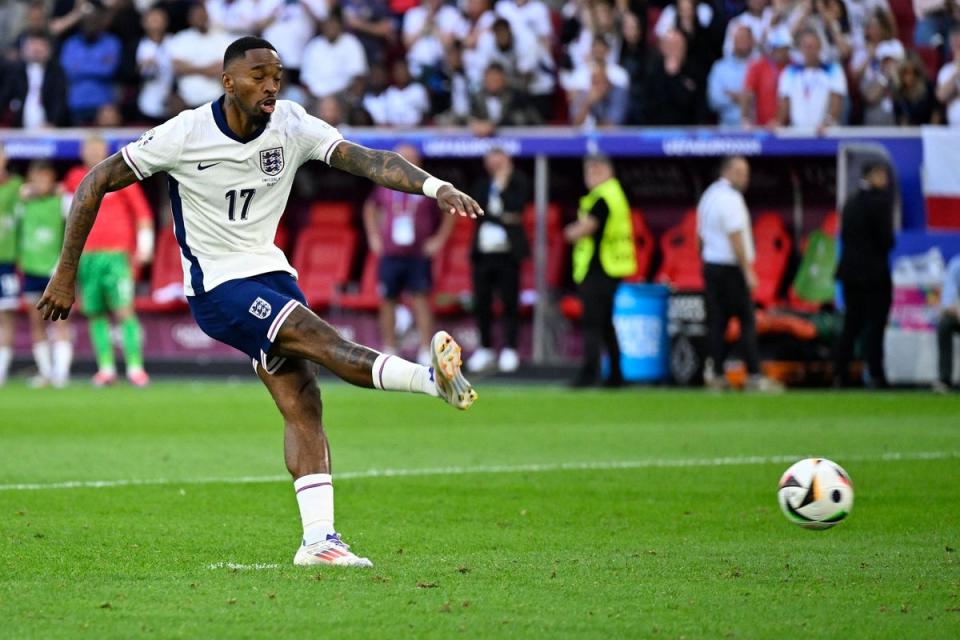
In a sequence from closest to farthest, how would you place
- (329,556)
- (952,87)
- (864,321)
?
(329,556) → (864,321) → (952,87)

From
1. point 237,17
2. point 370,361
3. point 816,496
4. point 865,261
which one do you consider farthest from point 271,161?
point 237,17

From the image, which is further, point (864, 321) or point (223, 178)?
point (864, 321)

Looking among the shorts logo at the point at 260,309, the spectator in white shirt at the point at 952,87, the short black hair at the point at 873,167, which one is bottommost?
the shorts logo at the point at 260,309

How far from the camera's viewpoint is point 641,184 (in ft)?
76.3

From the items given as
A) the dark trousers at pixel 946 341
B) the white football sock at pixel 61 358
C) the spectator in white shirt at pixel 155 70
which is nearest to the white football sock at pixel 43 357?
the white football sock at pixel 61 358

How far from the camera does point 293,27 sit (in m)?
23.3

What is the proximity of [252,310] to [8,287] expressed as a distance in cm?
1415

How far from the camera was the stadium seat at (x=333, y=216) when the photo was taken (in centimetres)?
2464

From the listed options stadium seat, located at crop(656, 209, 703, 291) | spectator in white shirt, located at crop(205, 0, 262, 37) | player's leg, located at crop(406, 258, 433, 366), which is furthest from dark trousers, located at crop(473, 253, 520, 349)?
spectator in white shirt, located at crop(205, 0, 262, 37)

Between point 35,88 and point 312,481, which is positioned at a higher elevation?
point 35,88

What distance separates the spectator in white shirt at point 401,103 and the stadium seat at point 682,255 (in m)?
3.51

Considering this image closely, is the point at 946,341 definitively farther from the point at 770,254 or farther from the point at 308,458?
the point at 308,458

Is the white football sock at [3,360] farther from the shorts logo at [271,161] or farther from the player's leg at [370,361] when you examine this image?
the player's leg at [370,361]

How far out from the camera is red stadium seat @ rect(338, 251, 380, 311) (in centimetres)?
2331
